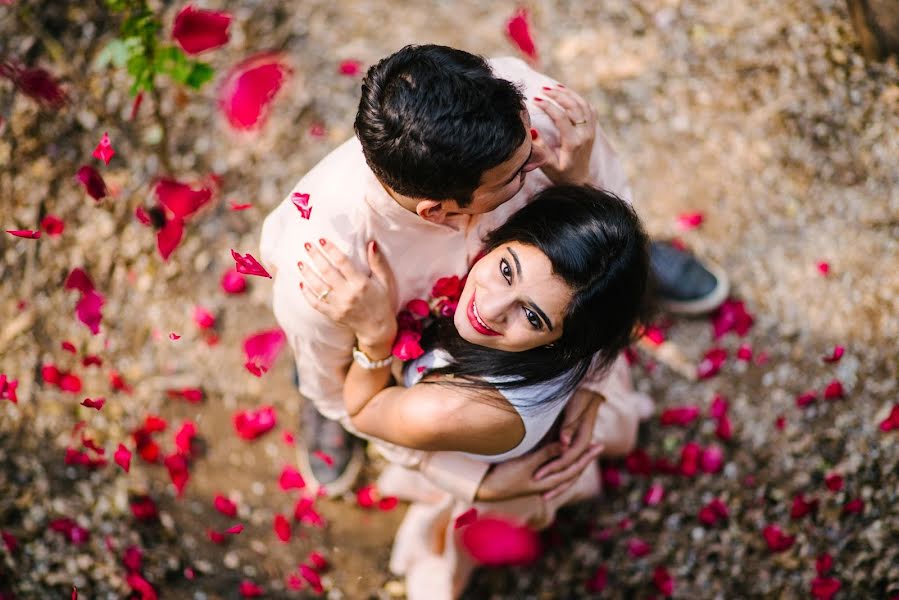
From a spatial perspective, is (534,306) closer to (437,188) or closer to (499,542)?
(437,188)

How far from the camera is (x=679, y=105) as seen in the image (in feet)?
11.7

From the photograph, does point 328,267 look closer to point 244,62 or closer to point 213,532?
point 213,532

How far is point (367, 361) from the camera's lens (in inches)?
84.0

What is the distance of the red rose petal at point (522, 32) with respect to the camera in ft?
10.5

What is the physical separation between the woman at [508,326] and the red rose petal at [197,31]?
1.31 metres

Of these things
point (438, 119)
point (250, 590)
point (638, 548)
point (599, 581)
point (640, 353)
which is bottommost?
point (250, 590)

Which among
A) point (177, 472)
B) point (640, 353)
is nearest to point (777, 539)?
point (640, 353)

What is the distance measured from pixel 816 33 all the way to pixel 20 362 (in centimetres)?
394

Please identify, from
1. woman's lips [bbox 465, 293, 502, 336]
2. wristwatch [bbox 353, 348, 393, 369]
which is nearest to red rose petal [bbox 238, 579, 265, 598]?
wristwatch [bbox 353, 348, 393, 369]

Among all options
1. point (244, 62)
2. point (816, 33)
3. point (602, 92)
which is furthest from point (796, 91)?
point (244, 62)

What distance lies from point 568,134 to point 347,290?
2.54 feet

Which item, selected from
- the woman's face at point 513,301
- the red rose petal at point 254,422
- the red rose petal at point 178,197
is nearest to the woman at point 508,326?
the woman's face at point 513,301

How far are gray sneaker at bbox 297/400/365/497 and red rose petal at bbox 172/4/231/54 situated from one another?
1.51m

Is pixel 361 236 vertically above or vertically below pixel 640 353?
above
